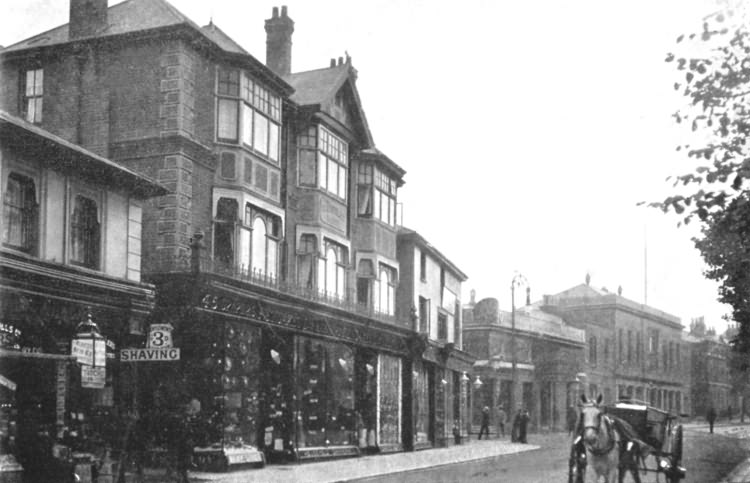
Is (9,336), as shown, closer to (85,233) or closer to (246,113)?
(85,233)

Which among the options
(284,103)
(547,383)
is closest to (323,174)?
(284,103)

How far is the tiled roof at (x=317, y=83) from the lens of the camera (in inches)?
1183

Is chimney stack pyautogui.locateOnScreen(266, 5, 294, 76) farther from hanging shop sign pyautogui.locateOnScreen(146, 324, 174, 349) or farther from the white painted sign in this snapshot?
the white painted sign

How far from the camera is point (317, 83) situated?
31203 millimetres

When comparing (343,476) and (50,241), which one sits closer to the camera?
(50,241)

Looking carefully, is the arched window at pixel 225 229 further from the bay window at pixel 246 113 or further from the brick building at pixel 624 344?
the brick building at pixel 624 344

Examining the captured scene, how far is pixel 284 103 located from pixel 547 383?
133 feet

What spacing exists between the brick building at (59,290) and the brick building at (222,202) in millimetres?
1493

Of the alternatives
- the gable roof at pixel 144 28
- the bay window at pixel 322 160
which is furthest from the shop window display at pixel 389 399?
the gable roof at pixel 144 28

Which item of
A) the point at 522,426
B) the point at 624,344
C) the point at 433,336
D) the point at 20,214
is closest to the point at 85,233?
the point at 20,214

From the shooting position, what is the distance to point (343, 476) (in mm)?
22766

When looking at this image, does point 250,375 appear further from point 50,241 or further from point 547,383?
point 547,383

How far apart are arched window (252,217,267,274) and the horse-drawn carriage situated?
10876 mm

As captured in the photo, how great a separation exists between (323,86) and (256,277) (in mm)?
7604
